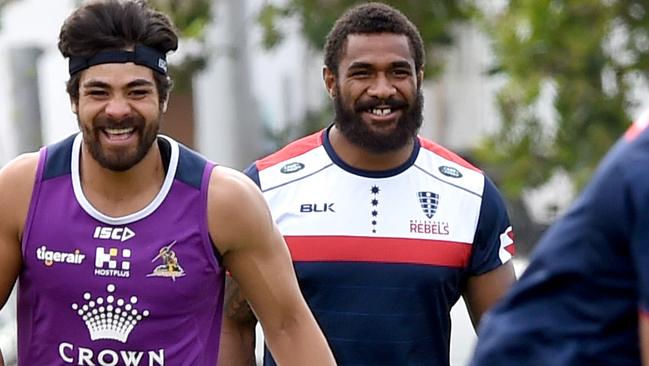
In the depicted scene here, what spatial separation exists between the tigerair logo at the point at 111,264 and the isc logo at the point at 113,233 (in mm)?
57

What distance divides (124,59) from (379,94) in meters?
1.00

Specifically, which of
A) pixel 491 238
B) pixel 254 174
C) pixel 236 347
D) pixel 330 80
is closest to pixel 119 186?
pixel 254 174

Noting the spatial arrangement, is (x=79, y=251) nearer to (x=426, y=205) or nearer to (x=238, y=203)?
(x=238, y=203)

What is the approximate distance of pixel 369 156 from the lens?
5.73 metres

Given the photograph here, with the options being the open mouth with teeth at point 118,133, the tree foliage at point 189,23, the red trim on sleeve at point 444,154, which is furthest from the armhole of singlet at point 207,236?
the tree foliage at point 189,23

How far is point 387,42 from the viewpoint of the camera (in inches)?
227

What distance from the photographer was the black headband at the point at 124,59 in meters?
4.97

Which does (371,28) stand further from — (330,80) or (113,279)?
(113,279)

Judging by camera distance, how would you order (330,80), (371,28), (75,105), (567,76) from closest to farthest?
(75,105), (371,28), (330,80), (567,76)

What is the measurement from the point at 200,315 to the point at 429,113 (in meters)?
25.8

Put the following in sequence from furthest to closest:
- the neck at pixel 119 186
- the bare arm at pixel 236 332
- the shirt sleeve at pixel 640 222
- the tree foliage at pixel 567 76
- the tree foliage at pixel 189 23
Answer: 1. the tree foliage at pixel 189 23
2. the tree foliage at pixel 567 76
3. the bare arm at pixel 236 332
4. the neck at pixel 119 186
5. the shirt sleeve at pixel 640 222

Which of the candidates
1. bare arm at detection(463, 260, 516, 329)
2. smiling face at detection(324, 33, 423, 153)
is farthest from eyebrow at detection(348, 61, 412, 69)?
bare arm at detection(463, 260, 516, 329)

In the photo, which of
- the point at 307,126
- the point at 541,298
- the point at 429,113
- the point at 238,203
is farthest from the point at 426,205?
the point at 429,113

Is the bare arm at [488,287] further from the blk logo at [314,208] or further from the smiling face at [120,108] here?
the smiling face at [120,108]
